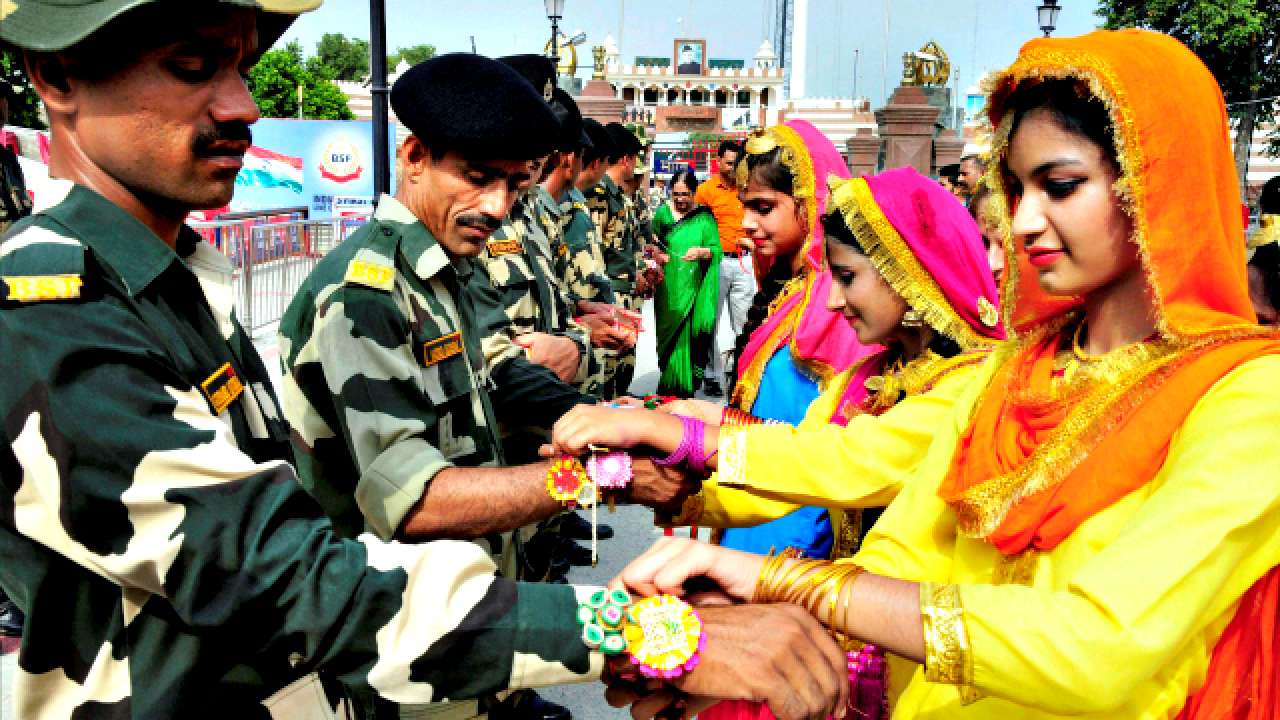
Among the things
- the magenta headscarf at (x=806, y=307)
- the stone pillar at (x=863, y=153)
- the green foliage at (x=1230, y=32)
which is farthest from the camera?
the green foliage at (x=1230, y=32)

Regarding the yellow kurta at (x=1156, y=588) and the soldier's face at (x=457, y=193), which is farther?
the soldier's face at (x=457, y=193)

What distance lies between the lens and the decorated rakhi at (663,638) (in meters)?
1.55

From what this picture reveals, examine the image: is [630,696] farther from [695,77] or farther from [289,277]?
[695,77]

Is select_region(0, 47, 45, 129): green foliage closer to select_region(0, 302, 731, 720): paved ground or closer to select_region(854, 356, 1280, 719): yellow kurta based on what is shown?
select_region(0, 302, 731, 720): paved ground

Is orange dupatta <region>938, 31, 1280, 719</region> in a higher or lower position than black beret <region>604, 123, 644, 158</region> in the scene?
lower

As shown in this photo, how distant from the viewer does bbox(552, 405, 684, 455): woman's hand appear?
2.42m

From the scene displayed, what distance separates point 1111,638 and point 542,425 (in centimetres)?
204

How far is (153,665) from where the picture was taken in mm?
1306

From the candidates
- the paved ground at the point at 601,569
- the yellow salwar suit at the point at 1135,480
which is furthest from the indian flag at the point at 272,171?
the yellow salwar suit at the point at 1135,480

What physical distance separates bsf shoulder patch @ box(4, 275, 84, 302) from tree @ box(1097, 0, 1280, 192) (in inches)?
1293

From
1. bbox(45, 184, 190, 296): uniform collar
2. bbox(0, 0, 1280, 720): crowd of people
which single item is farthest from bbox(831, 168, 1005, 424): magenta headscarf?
bbox(45, 184, 190, 296): uniform collar

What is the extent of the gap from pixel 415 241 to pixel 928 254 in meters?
1.48

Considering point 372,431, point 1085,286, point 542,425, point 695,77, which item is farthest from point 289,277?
point 695,77

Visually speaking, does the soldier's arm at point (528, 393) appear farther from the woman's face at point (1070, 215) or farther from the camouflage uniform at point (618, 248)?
the camouflage uniform at point (618, 248)
